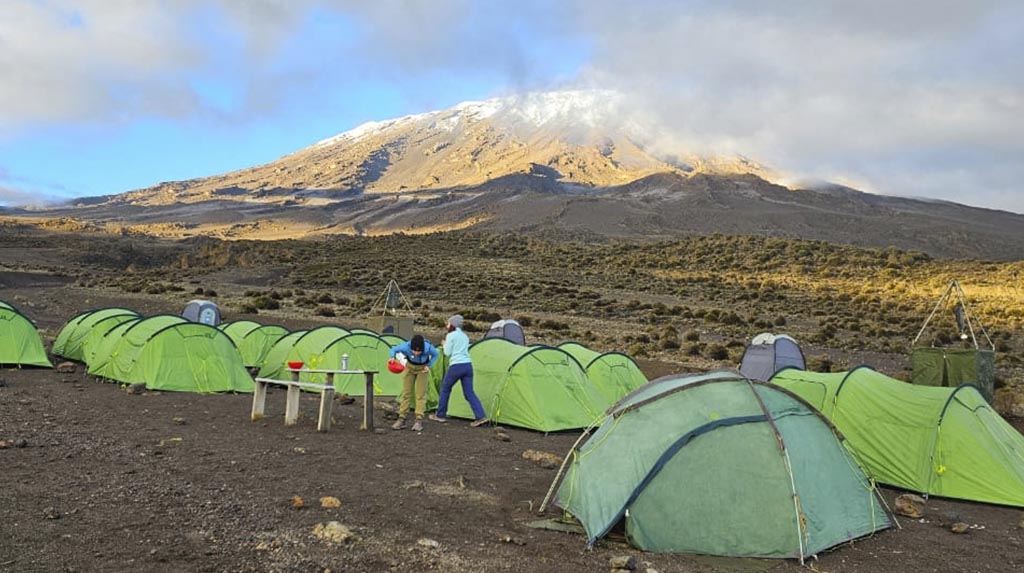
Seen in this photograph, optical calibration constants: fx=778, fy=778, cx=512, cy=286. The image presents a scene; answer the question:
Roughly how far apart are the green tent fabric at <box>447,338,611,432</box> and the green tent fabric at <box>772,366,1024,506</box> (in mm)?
4209

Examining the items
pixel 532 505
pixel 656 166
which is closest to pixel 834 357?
pixel 532 505

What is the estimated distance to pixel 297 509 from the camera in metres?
7.37

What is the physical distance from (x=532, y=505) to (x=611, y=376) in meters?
7.10

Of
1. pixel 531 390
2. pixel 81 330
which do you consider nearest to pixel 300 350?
pixel 531 390

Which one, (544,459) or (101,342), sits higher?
(101,342)

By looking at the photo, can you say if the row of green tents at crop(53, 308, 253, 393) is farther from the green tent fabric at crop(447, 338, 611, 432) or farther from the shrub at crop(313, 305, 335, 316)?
the shrub at crop(313, 305, 335, 316)

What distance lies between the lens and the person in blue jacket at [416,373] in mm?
11945

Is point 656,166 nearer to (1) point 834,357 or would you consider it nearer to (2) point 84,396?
(1) point 834,357

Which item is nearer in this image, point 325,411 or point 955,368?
point 325,411

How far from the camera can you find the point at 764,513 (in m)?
6.93

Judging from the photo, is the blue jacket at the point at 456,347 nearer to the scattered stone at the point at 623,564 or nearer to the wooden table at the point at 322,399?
the wooden table at the point at 322,399

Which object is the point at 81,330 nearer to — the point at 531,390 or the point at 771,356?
the point at 531,390

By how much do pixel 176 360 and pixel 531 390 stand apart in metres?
6.72

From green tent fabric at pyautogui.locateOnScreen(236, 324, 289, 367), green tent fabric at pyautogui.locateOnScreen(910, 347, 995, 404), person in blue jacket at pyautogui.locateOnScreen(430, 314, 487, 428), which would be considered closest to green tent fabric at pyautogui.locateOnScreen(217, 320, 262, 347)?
green tent fabric at pyautogui.locateOnScreen(236, 324, 289, 367)
